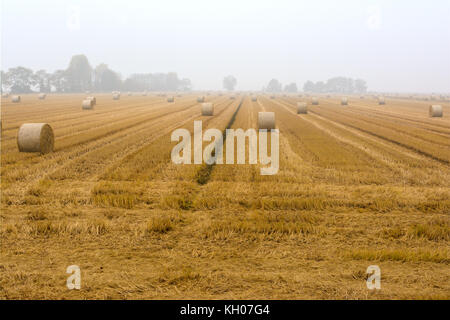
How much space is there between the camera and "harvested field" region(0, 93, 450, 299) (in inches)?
164

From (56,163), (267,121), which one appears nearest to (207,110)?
(267,121)

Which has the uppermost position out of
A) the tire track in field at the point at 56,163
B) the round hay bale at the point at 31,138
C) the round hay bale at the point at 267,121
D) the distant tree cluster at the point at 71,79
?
the distant tree cluster at the point at 71,79

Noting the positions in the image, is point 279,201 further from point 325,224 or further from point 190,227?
point 190,227

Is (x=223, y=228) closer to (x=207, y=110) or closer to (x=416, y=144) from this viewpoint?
(x=416, y=144)

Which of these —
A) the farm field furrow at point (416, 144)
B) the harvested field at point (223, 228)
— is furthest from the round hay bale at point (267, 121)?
the harvested field at point (223, 228)

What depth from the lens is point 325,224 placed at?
6137 mm

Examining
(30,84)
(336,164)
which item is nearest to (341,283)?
(336,164)

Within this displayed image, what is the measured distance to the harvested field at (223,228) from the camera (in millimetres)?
4176

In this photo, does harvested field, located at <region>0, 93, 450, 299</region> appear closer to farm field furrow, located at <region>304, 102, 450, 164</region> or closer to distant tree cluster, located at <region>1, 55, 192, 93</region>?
farm field furrow, located at <region>304, 102, 450, 164</region>

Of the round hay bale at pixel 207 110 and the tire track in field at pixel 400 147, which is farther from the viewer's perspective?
the round hay bale at pixel 207 110

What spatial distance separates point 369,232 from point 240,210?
8.44 feet

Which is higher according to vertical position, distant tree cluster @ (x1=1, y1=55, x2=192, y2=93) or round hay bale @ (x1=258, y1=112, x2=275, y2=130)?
distant tree cluster @ (x1=1, y1=55, x2=192, y2=93)

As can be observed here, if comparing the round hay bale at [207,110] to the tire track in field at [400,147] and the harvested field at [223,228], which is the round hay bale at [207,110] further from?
the harvested field at [223,228]

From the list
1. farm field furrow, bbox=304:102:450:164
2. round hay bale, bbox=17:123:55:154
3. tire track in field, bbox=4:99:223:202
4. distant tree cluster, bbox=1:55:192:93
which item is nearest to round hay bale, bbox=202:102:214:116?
tire track in field, bbox=4:99:223:202
